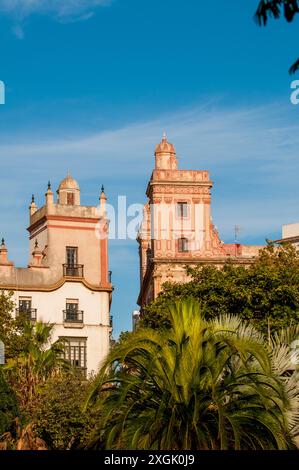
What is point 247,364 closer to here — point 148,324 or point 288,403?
point 288,403

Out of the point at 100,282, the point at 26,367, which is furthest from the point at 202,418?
the point at 100,282

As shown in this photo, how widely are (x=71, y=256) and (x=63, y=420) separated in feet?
93.9

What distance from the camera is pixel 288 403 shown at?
34.3 metres

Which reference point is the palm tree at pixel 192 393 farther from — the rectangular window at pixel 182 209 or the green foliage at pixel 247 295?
the rectangular window at pixel 182 209

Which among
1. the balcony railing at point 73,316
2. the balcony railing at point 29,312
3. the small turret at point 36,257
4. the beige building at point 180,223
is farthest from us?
the beige building at point 180,223

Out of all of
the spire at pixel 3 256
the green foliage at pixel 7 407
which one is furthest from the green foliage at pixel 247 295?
the spire at pixel 3 256

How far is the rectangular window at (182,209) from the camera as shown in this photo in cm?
9175

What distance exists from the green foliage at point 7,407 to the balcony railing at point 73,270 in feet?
88.7

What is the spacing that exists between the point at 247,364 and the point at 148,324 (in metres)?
27.5

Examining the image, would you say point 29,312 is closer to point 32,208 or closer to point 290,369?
point 32,208

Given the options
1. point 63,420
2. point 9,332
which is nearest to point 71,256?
point 9,332

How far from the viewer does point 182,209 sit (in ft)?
302
